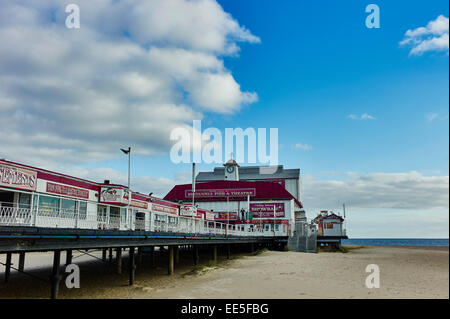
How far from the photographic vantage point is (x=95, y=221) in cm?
1727

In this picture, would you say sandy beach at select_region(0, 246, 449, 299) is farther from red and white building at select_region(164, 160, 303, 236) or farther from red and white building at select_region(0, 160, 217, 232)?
red and white building at select_region(164, 160, 303, 236)

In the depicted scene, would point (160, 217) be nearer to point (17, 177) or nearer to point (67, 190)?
point (67, 190)

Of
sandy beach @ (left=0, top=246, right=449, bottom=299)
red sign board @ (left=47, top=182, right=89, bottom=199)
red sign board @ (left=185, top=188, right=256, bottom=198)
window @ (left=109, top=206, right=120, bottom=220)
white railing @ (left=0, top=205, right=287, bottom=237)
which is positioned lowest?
sandy beach @ (left=0, top=246, right=449, bottom=299)

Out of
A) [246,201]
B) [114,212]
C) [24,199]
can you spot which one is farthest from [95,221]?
[246,201]

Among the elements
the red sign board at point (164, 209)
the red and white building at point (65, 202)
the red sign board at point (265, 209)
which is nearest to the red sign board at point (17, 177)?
the red and white building at point (65, 202)

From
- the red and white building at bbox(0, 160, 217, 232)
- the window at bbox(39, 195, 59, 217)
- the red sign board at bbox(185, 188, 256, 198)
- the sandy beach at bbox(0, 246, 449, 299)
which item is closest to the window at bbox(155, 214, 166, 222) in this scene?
the red and white building at bbox(0, 160, 217, 232)

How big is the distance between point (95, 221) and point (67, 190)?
636 centimetres

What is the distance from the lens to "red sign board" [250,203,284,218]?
59.2 m

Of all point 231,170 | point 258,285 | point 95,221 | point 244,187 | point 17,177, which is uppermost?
point 231,170

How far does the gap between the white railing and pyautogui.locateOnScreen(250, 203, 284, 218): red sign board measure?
883 cm

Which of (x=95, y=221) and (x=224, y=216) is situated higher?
(x=224, y=216)

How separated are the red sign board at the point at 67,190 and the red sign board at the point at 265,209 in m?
38.4

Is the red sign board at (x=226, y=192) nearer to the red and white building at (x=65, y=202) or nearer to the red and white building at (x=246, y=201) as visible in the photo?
the red and white building at (x=246, y=201)

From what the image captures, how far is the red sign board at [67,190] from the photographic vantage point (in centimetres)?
2098
